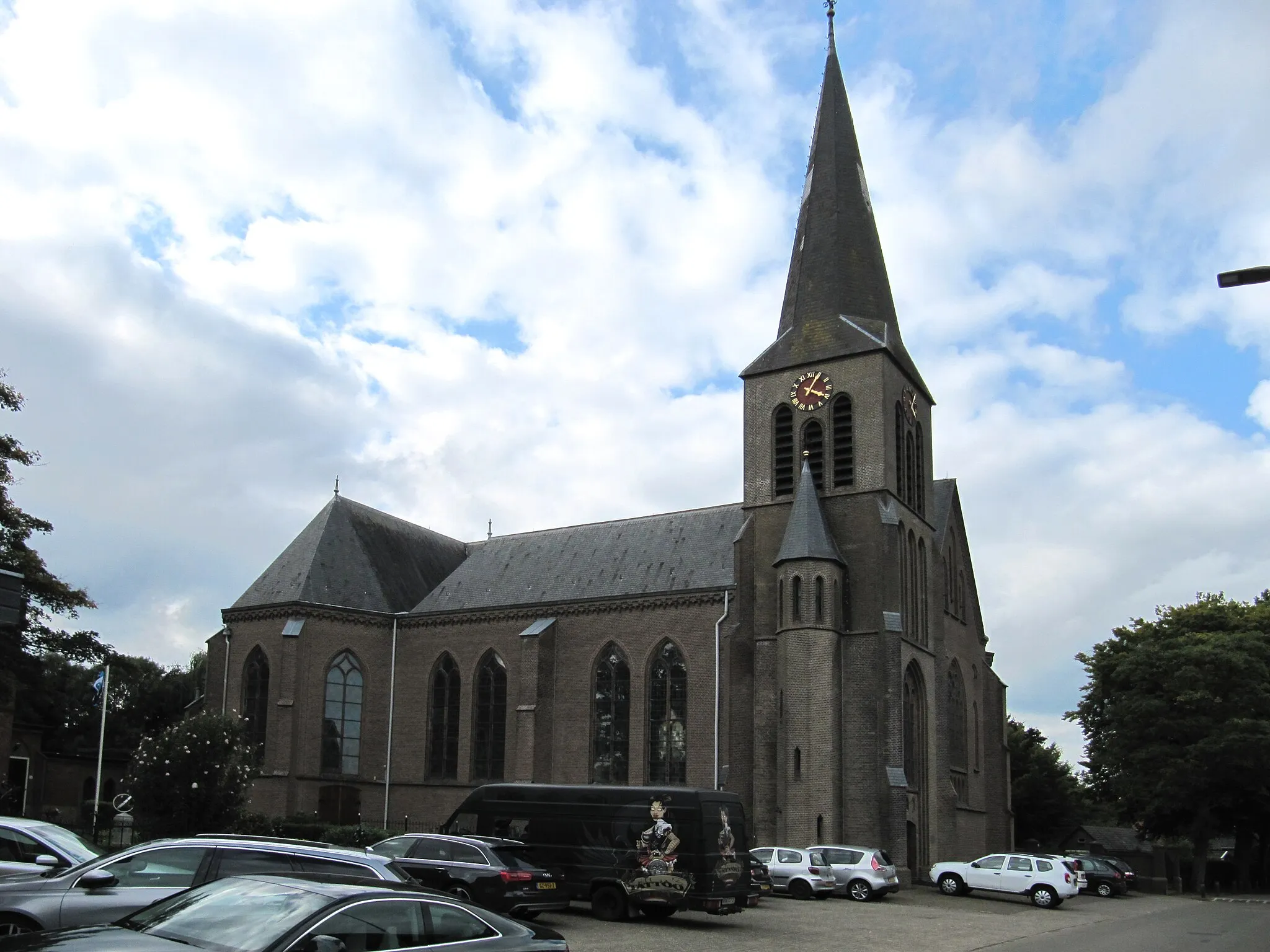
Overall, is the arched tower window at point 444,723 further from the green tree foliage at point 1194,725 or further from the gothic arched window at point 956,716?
the green tree foliage at point 1194,725

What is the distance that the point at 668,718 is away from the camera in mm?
43125

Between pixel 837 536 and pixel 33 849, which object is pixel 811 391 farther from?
pixel 33 849

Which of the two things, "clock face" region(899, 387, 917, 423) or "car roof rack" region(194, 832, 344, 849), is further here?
"clock face" region(899, 387, 917, 423)

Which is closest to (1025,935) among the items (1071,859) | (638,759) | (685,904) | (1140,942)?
(1140,942)

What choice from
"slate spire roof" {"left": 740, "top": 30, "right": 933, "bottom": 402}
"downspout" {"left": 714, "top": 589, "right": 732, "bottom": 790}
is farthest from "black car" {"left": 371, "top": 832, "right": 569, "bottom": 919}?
"slate spire roof" {"left": 740, "top": 30, "right": 933, "bottom": 402}

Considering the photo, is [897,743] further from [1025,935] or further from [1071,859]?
[1025,935]

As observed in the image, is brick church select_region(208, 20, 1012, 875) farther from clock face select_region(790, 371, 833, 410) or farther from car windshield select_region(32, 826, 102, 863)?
car windshield select_region(32, 826, 102, 863)

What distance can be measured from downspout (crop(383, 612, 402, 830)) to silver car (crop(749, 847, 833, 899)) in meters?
20.4

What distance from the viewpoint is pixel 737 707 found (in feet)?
134

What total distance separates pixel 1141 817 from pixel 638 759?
22.2m

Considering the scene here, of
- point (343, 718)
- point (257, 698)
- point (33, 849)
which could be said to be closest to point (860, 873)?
point (33, 849)

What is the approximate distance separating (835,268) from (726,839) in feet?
86.5

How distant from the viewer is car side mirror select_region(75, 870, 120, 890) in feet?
39.5

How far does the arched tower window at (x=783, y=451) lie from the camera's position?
140 feet
